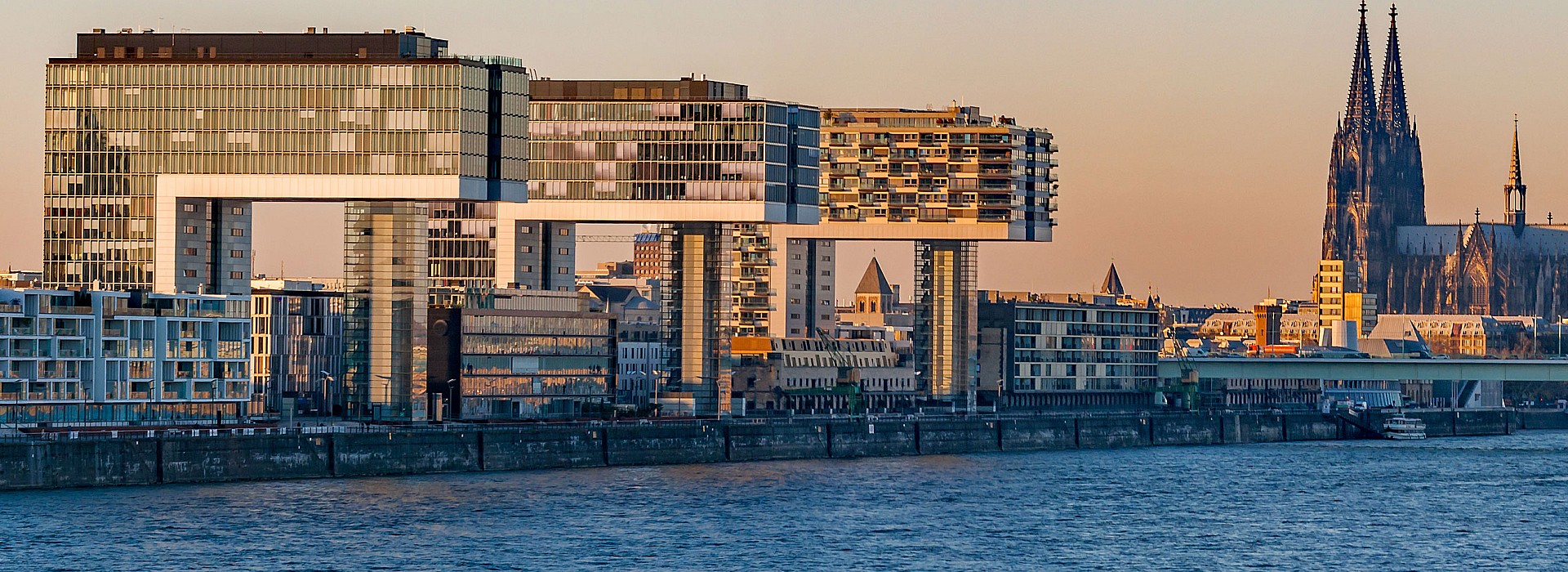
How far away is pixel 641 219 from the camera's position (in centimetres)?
19875

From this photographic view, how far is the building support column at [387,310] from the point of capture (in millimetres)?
173000

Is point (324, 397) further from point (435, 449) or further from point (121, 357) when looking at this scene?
point (435, 449)

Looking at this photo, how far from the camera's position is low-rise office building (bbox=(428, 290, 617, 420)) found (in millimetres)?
181250

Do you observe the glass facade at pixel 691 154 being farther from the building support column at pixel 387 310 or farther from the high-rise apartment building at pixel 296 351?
the building support column at pixel 387 310

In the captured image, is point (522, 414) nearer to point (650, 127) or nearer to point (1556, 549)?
point (650, 127)

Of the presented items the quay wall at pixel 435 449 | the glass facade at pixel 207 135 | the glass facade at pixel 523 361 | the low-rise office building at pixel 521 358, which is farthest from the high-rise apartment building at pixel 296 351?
the quay wall at pixel 435 449

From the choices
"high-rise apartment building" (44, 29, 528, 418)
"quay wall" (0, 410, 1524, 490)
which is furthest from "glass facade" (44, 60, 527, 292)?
"quay wall" (0, 410, 1524, 490)

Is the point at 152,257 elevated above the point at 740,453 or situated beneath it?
elevated above

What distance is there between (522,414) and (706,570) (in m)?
79.5

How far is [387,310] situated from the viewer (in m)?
173

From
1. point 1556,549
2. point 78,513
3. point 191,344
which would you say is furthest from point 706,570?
point 191,344

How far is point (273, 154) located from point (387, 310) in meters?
11.9

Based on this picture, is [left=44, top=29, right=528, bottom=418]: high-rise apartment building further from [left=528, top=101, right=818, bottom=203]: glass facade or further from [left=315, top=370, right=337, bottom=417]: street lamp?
[left=528, top=101, right=818, bottom=203]: glass facade

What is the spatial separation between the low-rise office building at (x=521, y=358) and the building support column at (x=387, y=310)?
4.08 metres
